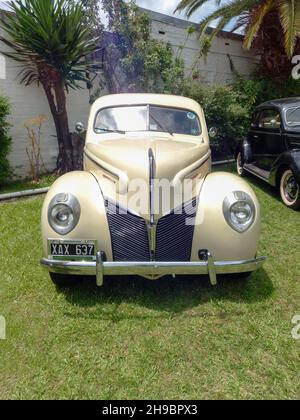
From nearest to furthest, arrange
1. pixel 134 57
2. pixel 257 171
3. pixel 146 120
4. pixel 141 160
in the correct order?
pixel 141 160 < pixel 146 120 < pixel 257 171 < pixel 134 57

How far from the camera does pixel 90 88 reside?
790 centimetres

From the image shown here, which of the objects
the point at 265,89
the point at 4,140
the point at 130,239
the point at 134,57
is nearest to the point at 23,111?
the point at 4,140

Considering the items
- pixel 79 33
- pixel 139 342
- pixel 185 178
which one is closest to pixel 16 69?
pixel 79 33

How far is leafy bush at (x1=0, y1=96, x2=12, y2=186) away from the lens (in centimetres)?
602

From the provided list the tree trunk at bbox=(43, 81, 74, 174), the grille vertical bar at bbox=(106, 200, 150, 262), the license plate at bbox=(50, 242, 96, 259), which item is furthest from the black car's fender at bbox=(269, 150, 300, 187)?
the tree trunk at bbox=(43, 81, 74, 174)

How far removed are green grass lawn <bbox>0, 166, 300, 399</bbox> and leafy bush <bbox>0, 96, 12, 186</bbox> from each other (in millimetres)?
3544

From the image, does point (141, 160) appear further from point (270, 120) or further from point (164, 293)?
point (270, 120)

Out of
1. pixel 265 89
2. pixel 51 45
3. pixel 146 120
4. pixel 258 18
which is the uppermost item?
pixel 258 18

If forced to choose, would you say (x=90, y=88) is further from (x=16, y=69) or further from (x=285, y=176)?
(x=285, y=176)

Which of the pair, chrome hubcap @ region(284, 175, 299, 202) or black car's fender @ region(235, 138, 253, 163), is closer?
chrome hubcap @ region(284, 175, 299, 202)

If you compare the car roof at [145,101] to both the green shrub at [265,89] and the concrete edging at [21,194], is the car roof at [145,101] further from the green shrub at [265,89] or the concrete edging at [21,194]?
the green shrub at [265,89]

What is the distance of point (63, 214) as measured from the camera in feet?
8.41

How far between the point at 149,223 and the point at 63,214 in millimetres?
721

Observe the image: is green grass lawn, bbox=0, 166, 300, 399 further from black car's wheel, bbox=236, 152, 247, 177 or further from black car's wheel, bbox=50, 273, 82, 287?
black car's wheel, bbox=236, 152, 247, 177
